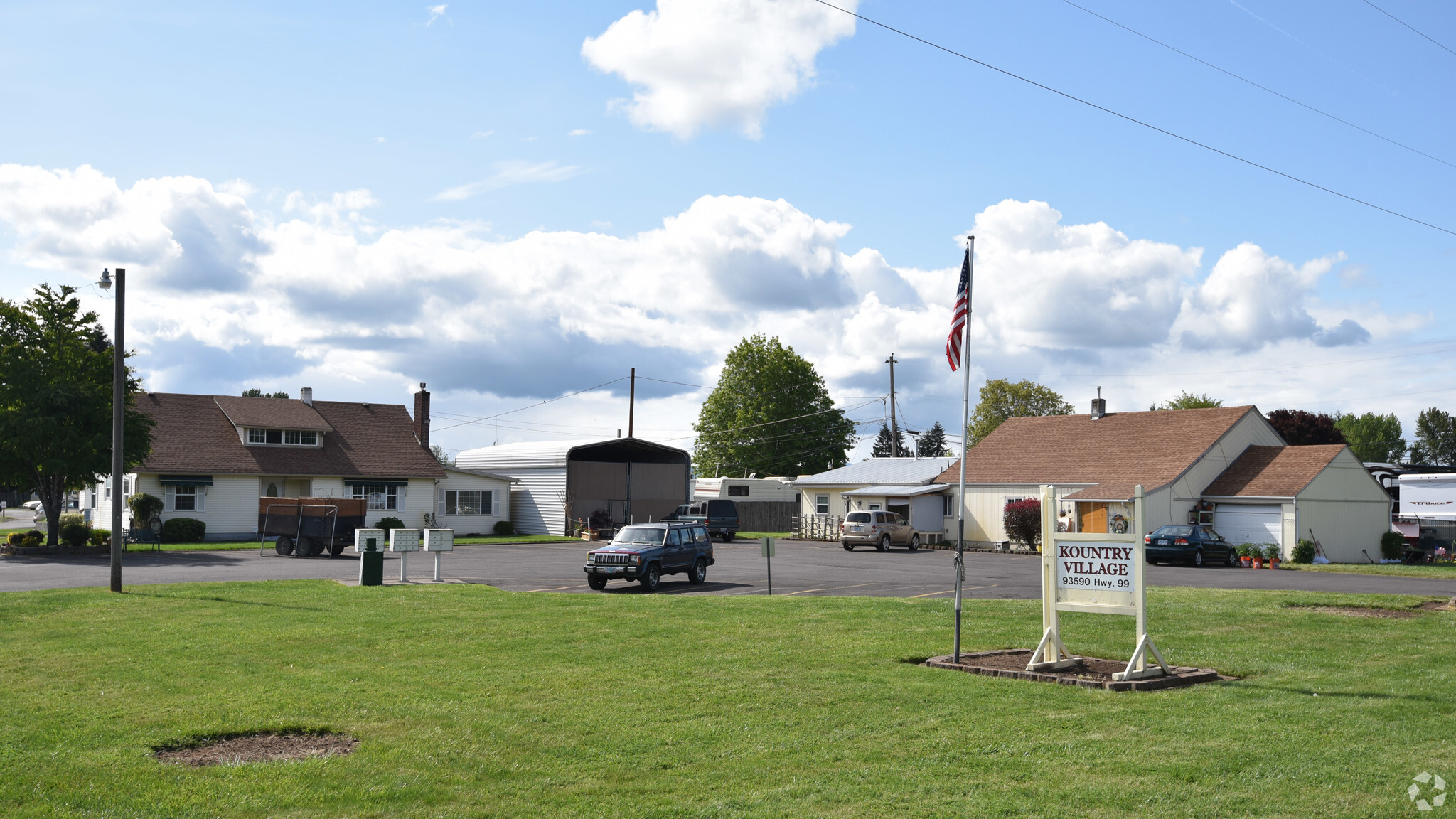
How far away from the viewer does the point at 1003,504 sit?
49.8m

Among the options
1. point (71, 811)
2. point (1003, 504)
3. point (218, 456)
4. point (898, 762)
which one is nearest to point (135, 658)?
point (71, 811)

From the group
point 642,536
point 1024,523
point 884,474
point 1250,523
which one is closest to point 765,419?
point 884,474

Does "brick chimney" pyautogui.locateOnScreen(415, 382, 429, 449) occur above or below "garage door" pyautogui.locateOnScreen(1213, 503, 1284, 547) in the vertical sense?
above

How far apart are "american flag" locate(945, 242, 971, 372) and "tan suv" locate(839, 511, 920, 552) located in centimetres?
3308

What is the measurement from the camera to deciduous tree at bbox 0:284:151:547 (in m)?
36.4

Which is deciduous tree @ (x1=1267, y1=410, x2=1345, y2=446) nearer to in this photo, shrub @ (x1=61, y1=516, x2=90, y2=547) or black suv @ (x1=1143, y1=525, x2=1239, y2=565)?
black suv @ (x1=1143, y1=525, x2=1239, y2=565)

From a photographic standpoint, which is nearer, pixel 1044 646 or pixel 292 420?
pixel 1044 646

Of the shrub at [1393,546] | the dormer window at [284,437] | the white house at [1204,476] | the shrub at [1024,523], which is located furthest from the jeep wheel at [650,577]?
the shrub at [1393,546]

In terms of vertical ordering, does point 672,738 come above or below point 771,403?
below

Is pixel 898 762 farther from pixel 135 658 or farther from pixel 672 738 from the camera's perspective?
pixel 135 658

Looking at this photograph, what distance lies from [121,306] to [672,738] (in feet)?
60.1

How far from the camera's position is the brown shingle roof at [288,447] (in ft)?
155

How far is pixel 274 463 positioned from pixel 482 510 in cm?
1035
